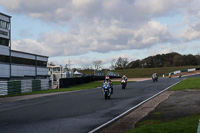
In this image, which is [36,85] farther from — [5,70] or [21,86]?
[5,70]

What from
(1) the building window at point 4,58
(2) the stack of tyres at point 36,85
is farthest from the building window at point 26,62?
(2) the stack of tyres at point 36,85

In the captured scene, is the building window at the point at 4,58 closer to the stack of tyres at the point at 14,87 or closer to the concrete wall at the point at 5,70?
the concrete wall at the point at 5,70

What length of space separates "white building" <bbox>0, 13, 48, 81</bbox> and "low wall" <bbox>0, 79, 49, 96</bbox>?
14865mm

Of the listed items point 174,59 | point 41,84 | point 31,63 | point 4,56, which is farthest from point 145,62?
point 41,84

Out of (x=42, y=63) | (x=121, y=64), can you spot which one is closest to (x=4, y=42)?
(x=42, y=63)

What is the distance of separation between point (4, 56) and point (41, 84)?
17.8 m

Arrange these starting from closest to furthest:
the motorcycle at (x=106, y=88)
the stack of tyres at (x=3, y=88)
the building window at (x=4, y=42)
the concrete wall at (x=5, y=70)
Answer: the motorcycle at (x=106, y=88)
the stack of tyres at (x=3, y=88)
the concrete wall at (x=5, y=70)
the building window at (x=4, y=42)

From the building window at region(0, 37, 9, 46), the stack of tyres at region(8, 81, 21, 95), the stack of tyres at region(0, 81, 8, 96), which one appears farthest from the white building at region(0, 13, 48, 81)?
the stack of tyres at region(0, 81, 8, 96)

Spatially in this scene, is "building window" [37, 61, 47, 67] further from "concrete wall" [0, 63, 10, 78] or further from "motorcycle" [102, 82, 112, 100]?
"motorcycle" [102, 82, 112, 100]

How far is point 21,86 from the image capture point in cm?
3125

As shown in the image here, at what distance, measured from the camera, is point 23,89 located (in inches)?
1248

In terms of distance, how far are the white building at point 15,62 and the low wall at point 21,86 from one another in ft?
48.8

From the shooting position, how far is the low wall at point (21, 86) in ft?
91.9

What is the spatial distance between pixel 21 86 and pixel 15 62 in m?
29.0
